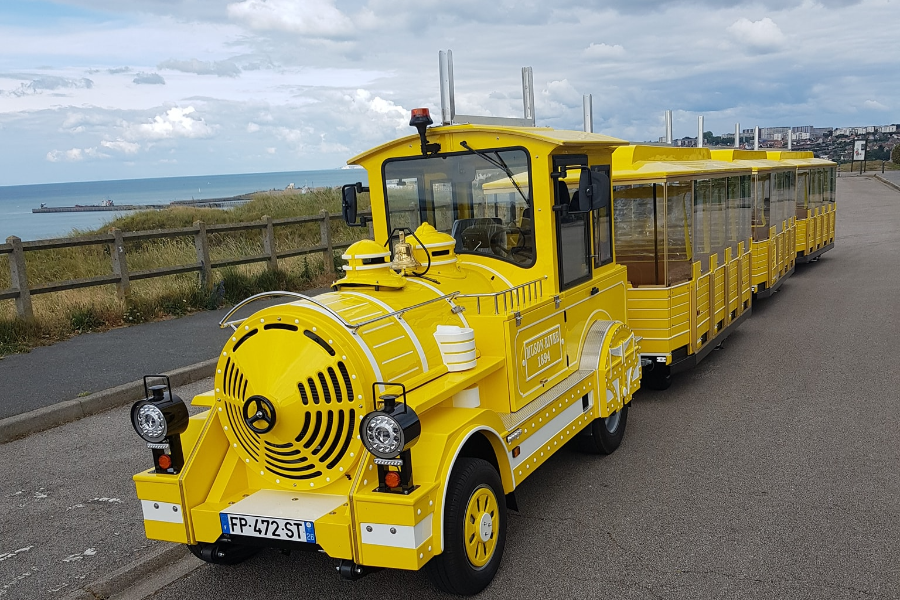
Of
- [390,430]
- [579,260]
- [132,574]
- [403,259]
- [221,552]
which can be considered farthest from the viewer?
[579,260]

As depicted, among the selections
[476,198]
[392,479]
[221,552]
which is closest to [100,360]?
[221,552]

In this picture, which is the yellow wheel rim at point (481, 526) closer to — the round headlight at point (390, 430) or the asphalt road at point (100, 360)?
the round headlight at point (390, 430)

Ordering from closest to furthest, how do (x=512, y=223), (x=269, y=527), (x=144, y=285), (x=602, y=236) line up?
(x=269, y=527) → (x=512, y=223) → (x=602, y=236) → (x=144, y=285)

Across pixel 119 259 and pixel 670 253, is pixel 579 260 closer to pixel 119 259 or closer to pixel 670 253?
pixel 670 253

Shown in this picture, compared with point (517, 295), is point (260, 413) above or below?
below

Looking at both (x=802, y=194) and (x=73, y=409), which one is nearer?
(x=73, y=409)

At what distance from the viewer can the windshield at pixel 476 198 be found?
516cm

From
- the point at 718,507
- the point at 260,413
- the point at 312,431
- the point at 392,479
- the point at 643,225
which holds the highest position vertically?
the point at 643,225

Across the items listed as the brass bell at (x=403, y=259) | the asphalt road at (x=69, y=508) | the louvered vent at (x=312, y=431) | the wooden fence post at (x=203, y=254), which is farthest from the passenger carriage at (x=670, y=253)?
the wooden fence post at (x=203, y=254)

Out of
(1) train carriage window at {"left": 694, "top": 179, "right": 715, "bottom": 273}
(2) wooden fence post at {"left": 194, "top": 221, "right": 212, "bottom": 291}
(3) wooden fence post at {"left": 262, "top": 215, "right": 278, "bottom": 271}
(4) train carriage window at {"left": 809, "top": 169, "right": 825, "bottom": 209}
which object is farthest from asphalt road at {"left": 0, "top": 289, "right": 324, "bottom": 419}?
(4) train carriage window at {"left": 809, "top": 169, "right": 825, "bottom": 209}

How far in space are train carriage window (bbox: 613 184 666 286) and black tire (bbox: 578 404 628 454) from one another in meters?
2.08

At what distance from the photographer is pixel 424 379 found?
4.10m

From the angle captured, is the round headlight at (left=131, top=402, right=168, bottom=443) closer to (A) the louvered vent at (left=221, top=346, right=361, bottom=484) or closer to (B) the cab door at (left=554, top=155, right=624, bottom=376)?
(A) the louvered vent at (left=221, top=346, right=361, bottom=484)

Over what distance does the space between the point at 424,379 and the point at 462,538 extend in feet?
2.84
